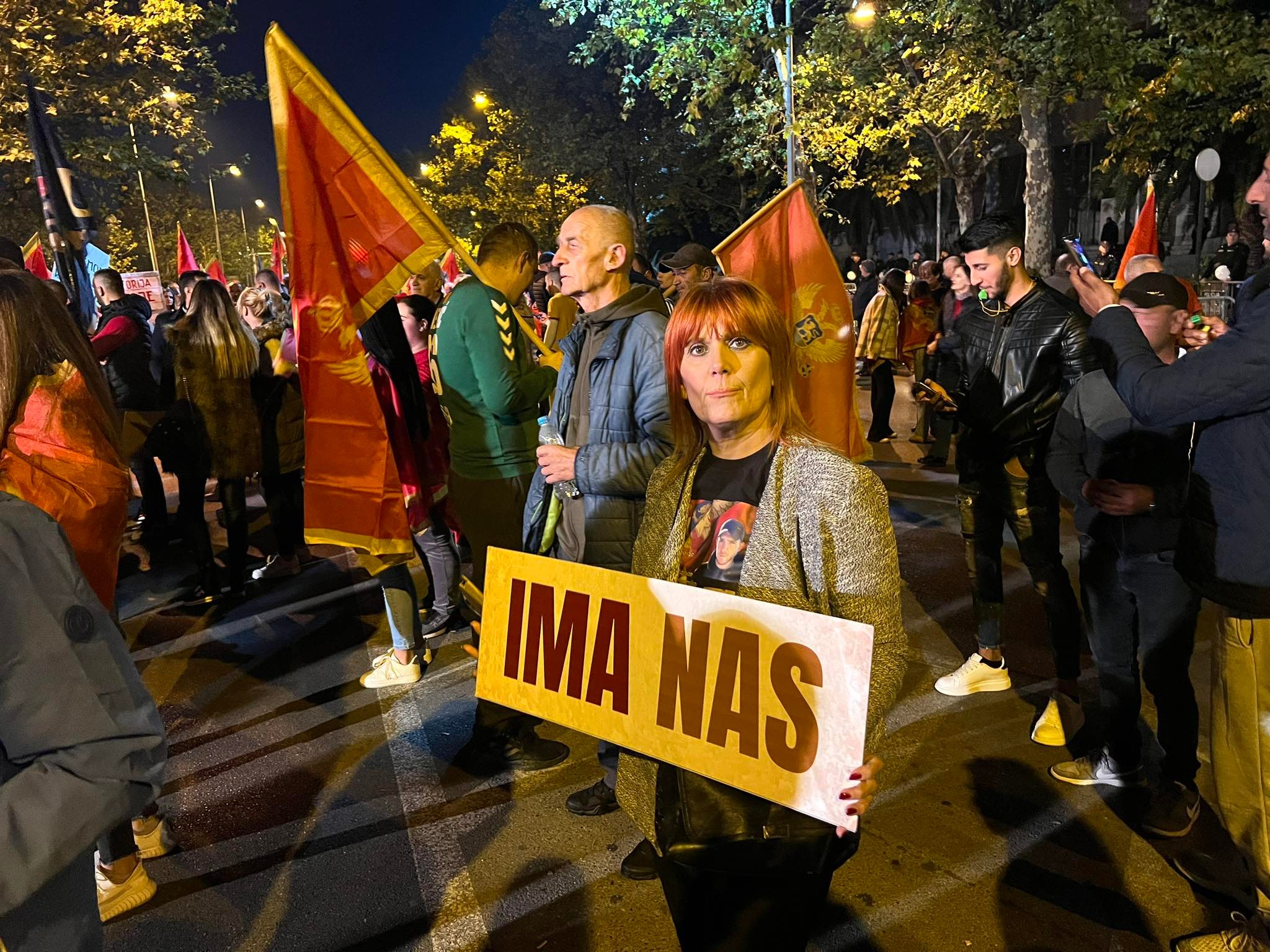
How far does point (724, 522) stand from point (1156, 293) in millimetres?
2055

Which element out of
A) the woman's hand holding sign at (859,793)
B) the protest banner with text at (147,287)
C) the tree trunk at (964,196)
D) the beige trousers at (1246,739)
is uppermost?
the tree trunk at (964,196)

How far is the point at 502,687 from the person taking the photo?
2055 mm

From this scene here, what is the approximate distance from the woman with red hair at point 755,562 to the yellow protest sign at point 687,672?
14 centimetres

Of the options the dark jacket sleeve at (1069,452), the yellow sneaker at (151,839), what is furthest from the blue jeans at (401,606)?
the dark jacket sleeve at (1069,452)

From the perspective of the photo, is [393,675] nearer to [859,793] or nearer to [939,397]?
[939,397]

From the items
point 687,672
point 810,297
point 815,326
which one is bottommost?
point 687,672

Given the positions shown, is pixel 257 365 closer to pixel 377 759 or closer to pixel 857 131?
pixel 377 759

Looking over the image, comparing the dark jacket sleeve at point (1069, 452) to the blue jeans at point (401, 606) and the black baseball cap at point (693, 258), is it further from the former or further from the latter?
the black baseball cap at point (693, 258)

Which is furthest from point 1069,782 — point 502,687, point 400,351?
point 400,351

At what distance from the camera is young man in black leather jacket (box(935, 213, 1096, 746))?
384 centimetres

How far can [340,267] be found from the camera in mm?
3586

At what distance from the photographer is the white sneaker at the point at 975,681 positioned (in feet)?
14.4

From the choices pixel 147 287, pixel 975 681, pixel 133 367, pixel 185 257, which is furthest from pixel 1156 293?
pixel 147 287

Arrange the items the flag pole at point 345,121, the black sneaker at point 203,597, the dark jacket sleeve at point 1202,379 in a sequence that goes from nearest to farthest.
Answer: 1. the dark jacket sleeve at point 1202,379
2. the flag pole at point 345,121
3. the black sneaker at point 203,597
